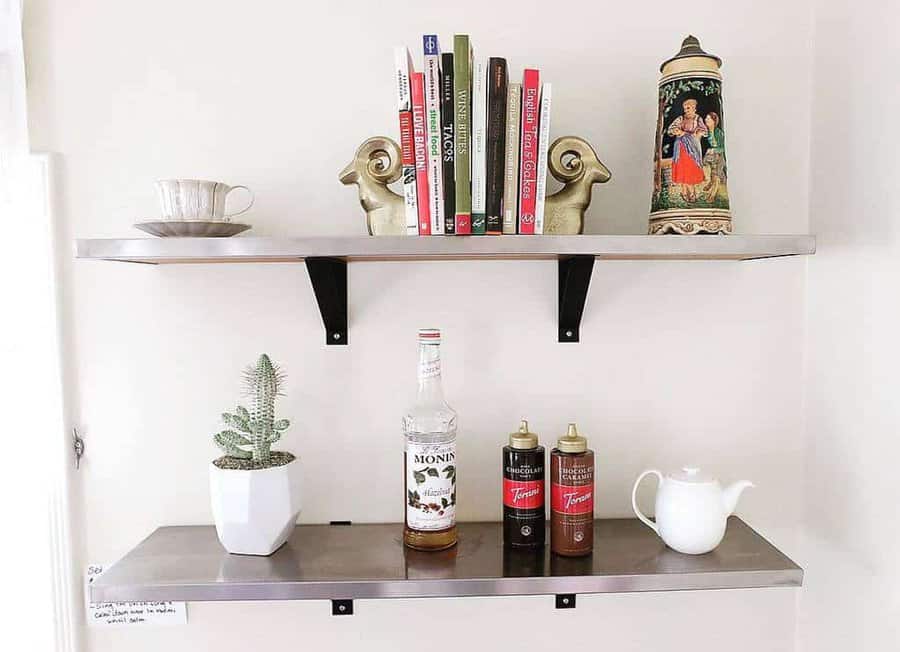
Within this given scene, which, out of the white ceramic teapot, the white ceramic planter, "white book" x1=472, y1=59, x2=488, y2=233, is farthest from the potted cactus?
the white ceramic teapot

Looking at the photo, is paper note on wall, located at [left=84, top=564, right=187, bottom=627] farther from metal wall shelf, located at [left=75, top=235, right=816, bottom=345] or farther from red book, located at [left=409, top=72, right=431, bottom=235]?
red book, located at [left=409, top=72, right=431, bottom=235]

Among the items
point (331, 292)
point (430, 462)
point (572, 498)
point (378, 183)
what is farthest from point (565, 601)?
point (378, 183)

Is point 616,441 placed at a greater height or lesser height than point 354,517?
greater

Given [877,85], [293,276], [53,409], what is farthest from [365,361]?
[877,85]

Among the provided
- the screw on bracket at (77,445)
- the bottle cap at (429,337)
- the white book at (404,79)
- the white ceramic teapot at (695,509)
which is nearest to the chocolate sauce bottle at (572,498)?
the white ceramic teapot at (695,509)

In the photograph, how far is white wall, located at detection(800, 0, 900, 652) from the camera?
3.25 ft

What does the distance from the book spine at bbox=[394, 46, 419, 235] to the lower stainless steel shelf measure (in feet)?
1.48

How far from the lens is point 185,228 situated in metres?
0.99

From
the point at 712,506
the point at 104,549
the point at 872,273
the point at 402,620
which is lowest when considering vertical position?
the point at 402,620

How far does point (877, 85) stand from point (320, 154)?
787 millimetres

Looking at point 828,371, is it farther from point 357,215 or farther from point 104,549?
point 104,549

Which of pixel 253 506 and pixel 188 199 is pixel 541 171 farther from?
pixel 253 506

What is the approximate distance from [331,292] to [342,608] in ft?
1.63

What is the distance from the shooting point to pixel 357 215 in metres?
1.15
